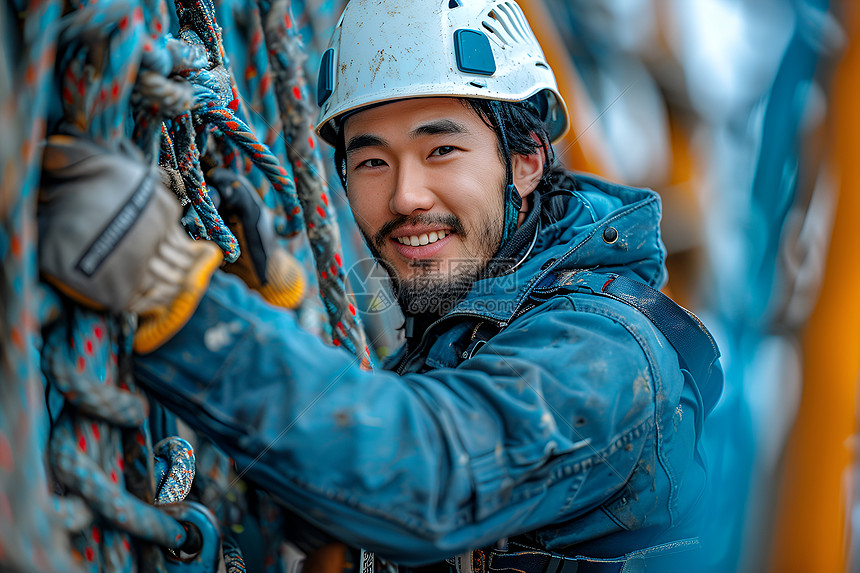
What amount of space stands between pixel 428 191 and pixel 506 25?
0.58 meters

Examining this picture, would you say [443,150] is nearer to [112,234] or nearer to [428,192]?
[428,192]

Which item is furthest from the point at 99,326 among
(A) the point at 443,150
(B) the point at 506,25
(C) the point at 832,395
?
(C) the point at 832,395

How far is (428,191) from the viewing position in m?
1.61

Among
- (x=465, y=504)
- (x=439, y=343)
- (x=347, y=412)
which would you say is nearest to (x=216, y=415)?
(x=347, y=412)

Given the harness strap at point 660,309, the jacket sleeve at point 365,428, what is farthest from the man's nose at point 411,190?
the jacket sleeve at point 365,428

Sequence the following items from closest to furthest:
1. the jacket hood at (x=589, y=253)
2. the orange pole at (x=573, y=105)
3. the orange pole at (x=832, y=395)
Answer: the jacket hood at (x=589, y=253) < the orange pole at (x=832, y=395) < the orange pole at (x=573, y=105)

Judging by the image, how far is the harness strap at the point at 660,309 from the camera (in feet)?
4.11

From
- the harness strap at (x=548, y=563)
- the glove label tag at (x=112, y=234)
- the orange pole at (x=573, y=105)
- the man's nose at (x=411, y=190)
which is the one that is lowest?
the harness strap at (x=548, y=563)

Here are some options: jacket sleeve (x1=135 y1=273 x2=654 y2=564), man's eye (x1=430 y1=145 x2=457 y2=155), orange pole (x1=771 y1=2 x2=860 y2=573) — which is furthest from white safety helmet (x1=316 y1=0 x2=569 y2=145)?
orange pole (x1=771 y1=2 x2=860 y2=573)

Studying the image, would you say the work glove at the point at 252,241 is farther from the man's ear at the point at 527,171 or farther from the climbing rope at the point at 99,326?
the man's ear at the point at 527,171

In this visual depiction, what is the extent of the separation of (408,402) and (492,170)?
925mm

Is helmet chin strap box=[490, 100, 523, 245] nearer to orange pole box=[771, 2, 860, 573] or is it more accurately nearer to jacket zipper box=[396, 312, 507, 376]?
jacket zipper box=[396, 312, 507, 376]

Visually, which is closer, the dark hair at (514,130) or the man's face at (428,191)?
the man's face at (428,191)

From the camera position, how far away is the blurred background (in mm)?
648
